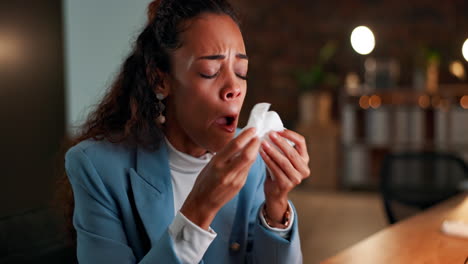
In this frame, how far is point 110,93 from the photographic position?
1286mm

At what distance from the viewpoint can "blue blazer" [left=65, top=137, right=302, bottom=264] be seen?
110 centimetres

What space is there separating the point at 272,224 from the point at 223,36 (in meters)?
0.40

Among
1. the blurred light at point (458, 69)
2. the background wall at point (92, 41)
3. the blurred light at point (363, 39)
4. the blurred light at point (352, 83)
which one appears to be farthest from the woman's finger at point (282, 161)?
the blurred light at point (458, 69)

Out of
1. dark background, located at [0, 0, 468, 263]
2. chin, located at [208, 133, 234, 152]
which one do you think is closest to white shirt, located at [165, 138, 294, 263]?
chin, located at [208, 133, 234, 152]

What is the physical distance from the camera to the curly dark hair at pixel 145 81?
1138mm

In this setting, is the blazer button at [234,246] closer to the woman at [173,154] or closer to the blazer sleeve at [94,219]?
the woman at [173,154]

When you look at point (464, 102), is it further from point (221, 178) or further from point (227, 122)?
point (221, 178)

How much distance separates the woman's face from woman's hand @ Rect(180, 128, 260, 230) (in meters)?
0.17

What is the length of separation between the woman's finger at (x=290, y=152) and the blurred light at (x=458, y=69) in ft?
17.3

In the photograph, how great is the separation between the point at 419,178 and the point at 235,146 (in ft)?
6.88

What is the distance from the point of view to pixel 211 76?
43.3 inches

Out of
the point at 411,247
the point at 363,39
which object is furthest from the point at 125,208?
the point at 363,39

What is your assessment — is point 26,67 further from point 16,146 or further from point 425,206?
point 425,206

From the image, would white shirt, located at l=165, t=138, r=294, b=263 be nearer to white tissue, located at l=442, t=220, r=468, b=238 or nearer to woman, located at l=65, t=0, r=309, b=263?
woman, located at l=65, t=0, r=309, b=263
